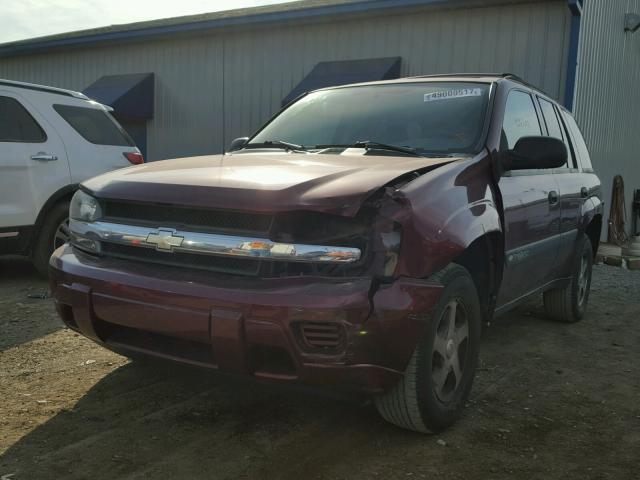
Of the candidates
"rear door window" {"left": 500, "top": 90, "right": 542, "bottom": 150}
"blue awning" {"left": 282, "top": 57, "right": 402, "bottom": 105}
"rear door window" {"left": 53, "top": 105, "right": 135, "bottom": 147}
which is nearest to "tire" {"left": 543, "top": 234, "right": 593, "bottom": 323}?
"rear door window" {"left": 500, "top": 90, "right": 542, "bottom": 150}

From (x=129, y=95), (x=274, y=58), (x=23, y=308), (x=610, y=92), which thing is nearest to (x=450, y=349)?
(x=23, y=308)

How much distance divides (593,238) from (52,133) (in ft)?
16.6

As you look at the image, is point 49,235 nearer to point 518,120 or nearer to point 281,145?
point 281,145

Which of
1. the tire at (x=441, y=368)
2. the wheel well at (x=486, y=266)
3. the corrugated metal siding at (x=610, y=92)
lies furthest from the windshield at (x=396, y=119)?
the corrugated metal siding at (x=610, y=92)

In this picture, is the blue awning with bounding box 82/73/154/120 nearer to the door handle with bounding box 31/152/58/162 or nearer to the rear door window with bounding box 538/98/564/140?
the door handle with bounding box 31/152/58/162

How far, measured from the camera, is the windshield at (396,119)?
11.5 ft

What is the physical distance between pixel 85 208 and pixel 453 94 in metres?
2.17

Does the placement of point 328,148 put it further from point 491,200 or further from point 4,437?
point 4,437

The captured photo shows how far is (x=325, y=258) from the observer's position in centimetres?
238

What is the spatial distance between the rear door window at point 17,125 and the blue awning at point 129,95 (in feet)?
24.4

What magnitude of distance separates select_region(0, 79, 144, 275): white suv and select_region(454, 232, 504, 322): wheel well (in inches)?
162

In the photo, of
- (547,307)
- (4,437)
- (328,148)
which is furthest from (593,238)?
(4,437)

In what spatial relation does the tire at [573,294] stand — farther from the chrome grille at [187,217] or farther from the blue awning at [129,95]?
the blue awning at [129,95]

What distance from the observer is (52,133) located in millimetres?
5930
